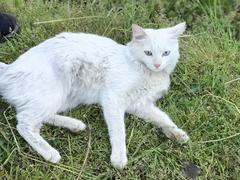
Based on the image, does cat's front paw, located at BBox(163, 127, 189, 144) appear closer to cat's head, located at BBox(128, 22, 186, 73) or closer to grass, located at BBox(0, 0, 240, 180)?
grass, located at BBox(0, 0, 240, 180)

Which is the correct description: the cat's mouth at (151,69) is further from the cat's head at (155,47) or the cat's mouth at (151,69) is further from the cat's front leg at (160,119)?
the cat's front leg at (160,119)

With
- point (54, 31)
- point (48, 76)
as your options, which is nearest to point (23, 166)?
point (48, 76)

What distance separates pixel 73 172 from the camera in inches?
107

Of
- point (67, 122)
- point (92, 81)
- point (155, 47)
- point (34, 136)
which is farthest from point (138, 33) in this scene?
point (34, 136)

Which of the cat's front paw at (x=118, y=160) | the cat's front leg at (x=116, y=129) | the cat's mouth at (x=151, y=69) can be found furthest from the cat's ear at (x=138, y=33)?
the cat's front paw at (x=118, y=160)

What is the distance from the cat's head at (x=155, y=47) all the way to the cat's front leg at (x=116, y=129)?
254mm

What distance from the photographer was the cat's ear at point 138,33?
9.10 ft

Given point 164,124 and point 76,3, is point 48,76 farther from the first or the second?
point 76,3

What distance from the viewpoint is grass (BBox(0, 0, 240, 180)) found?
2748 millimetres

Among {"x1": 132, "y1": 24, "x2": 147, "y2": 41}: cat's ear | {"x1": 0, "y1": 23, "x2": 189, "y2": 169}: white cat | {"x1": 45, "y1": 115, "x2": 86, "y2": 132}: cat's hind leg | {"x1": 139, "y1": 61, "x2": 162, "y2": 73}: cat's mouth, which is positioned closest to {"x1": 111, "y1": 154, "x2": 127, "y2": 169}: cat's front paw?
{"x1": 0, "y1": 23, "x2": 189, "y2": 169}: white cat

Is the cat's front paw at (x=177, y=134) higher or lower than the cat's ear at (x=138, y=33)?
lower

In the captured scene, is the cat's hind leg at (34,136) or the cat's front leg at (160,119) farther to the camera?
the cat's front leg at (160,119)

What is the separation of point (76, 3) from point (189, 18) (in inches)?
28.9

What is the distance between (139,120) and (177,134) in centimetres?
22
